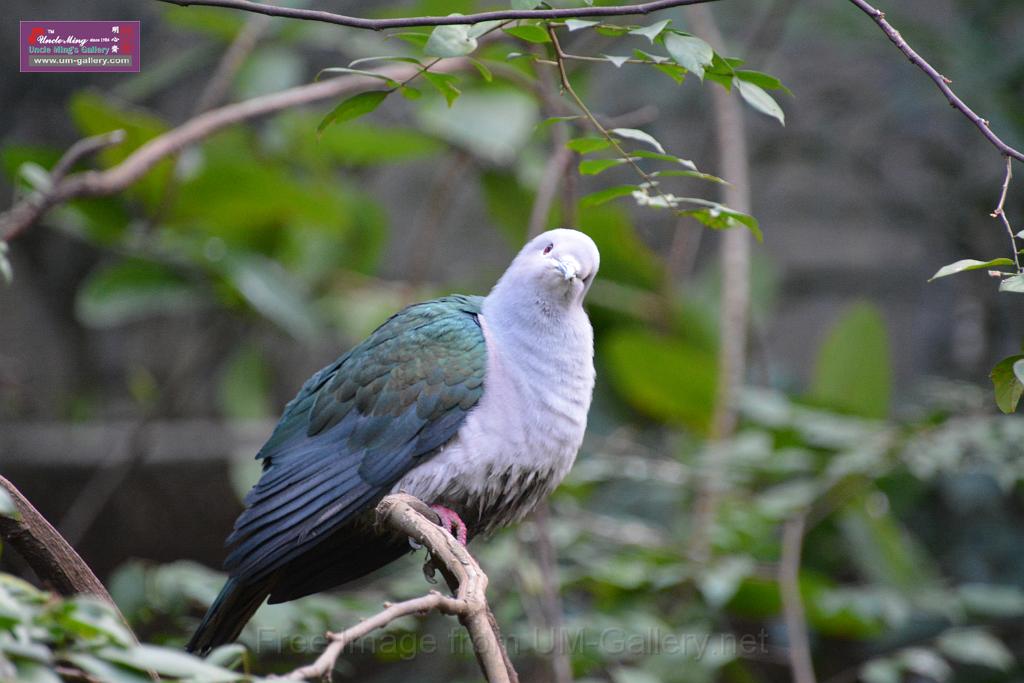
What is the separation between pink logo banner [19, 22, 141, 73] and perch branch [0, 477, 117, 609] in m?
1.41

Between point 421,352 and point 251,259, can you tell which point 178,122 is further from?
point 421,352

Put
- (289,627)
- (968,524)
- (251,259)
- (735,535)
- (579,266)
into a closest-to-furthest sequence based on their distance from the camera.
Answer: (579,266) < (289,627) < (735,535) < (251,259) < (968,524)

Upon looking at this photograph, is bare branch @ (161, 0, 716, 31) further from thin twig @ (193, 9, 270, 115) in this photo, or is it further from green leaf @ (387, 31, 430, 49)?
thin twig @ (193, 9, 270, 115)

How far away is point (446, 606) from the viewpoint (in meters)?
1.37

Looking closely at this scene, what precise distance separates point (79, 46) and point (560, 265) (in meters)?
1.50

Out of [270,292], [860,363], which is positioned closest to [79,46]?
[270,292]

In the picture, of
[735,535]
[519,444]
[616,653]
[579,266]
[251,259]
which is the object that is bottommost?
[616,653]

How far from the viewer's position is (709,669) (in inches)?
133

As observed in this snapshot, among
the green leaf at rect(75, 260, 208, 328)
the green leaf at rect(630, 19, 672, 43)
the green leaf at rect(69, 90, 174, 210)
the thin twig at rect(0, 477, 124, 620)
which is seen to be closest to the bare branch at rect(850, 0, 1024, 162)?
the green leaf at rect(630, 19, 672, 43)

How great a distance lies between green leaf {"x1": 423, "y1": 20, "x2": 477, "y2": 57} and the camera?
1424 millimetres

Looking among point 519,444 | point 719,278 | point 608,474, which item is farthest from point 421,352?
point 719,278

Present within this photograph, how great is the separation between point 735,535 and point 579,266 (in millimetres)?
1902

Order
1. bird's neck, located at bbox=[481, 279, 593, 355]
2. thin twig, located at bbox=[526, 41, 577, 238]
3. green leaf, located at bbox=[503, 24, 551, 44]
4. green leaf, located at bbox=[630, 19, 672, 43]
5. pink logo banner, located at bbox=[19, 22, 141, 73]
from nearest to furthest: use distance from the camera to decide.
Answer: green leaf, located at bbox=[630, 19, 672, 43] → green leaf, located at bbox=[503, 24, 551, 44] → bird's neck, located at bbox=[481, 279, 593, 355] → pink logo banner, located at bbox=[19, 22, 141, 73] → thin twig, located at bbox=[526, 41, 577, 238]

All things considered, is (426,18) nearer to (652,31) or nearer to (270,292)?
(652,31)
